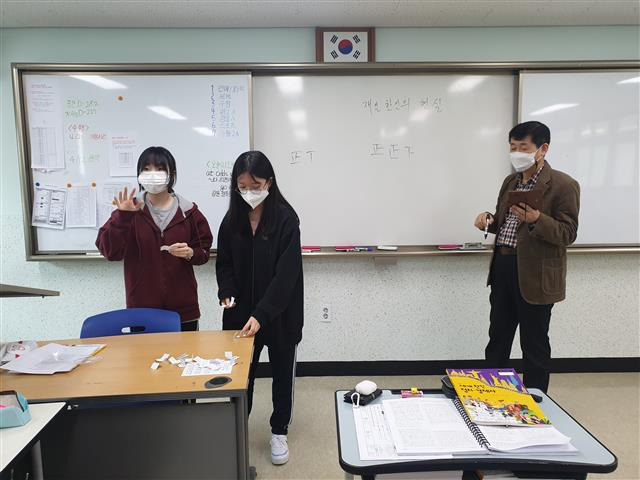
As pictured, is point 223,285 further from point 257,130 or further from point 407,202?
point 407,202

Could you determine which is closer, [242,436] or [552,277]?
[242,436]

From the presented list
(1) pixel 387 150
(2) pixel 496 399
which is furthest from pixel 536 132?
(2) pixel 496 399

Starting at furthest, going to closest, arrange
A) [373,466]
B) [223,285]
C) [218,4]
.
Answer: [218,4] → [223,285] → [373,466]

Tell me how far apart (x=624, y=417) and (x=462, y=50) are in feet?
8.26

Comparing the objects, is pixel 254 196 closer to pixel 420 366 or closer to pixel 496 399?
pixel 496 399

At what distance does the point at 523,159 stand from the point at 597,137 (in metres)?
1.17

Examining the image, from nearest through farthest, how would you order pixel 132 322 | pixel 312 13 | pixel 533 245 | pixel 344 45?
pixel 132 322
pixel 533 245
pixel 312 13
pixel 344 45

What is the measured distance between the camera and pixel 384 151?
271cm

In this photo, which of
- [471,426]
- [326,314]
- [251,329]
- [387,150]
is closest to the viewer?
[471,426]

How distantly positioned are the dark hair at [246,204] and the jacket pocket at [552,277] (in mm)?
1348

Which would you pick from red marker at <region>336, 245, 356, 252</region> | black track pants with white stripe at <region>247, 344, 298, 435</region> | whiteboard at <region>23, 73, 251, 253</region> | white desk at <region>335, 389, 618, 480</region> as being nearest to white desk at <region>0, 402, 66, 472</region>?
white desk at <region>335, 389, 618, 480</region>

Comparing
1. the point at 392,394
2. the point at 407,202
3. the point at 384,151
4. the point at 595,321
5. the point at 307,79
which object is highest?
the point at 307,79

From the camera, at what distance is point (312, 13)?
7.97ft

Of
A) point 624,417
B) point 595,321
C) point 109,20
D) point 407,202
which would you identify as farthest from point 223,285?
point 595,321
